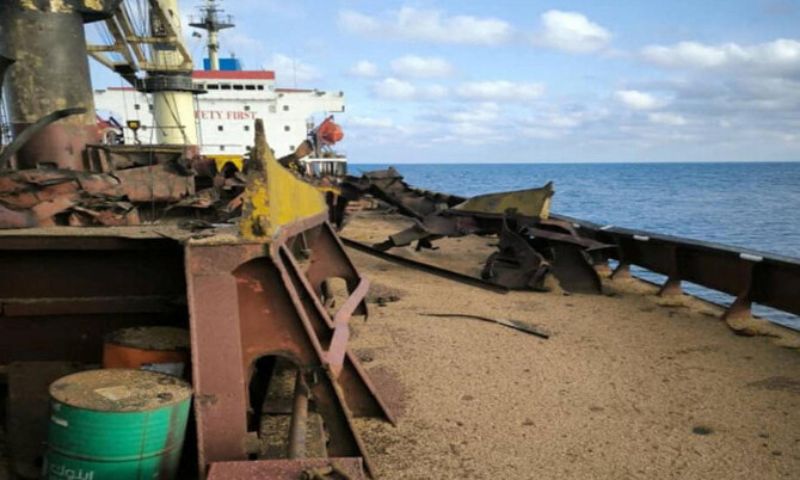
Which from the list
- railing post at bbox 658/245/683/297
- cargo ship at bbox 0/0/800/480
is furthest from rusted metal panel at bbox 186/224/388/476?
railing post at bbox 658/245/683/297

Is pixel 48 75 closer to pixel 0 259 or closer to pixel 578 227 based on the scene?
pixel 0 259

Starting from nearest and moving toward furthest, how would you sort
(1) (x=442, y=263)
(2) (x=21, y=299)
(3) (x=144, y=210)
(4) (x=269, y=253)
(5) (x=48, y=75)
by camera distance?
(4) (x=269, y=253)
(2) (x=21, y=299)
(5) (x=48, y=75)
(3) (x=144, y=210)
(1) (x=442, y=263)

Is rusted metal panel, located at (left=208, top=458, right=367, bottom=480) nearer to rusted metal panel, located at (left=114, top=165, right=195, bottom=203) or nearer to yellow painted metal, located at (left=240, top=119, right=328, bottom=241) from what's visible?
yellow painted metal, located at (left=240, top=119, right=328, bottom=241)

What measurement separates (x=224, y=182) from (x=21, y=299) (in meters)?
4.66

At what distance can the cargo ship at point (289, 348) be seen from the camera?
2.52 meters

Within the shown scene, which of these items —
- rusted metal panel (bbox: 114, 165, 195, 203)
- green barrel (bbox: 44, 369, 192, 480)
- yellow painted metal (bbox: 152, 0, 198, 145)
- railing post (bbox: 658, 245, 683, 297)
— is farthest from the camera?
yellow painted metal (bbox: 152, 0, 198, 145)

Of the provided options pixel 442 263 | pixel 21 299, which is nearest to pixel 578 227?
pixel 442 263

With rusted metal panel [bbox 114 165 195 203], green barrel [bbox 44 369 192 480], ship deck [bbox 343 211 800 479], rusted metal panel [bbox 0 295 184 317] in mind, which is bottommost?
ship deck [bbox 343 211 800 479]

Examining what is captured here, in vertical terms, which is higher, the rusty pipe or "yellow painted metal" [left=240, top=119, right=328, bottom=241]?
"yellow painted metal" [left=240, top=119, right=328, bottom=241]

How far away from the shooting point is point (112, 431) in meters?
2.09

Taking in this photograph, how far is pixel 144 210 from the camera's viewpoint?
20.6ft

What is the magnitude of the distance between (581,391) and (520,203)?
444cm

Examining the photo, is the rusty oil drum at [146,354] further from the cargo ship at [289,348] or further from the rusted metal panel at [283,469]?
the rusted metal panel at [283,469]

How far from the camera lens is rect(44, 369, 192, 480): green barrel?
6.85 feet
